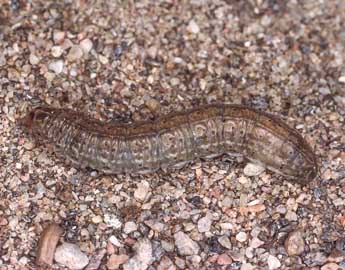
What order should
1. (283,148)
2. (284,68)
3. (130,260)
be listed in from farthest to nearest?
1. (284,68)
2. (283,148)
3. (130,260)

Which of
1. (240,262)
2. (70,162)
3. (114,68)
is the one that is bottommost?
(240,262)

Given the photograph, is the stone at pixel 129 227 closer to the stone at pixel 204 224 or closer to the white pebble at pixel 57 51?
the stone at pixel 204 224

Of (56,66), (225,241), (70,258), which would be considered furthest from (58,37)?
(225,241)

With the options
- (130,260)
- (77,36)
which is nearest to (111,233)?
(130,260)

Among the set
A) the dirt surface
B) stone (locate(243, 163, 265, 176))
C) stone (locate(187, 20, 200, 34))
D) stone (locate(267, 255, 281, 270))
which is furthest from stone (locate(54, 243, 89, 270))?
stone (locate(187, 20, 200, 34))

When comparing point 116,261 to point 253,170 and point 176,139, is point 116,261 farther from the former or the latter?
point 253,170

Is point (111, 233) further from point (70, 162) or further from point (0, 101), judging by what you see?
point (0, 101)

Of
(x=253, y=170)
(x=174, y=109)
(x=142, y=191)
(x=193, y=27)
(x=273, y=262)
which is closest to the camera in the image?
(x=273, y=262)
